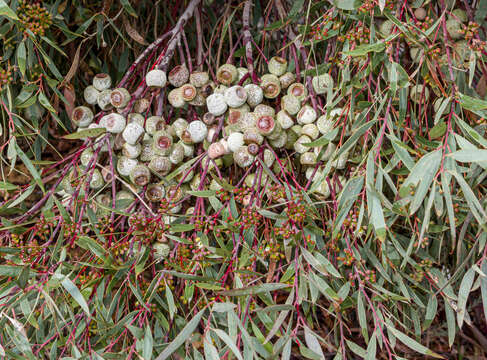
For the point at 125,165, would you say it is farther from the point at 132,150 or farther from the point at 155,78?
the point at 155,78

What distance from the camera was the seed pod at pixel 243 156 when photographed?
762mm

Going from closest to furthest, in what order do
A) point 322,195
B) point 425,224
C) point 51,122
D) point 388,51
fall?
1. point 425,224
2. point 388,51
3. point 322,195
4. point 51,122

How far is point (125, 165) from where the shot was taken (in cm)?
82

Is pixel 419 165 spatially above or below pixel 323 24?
below

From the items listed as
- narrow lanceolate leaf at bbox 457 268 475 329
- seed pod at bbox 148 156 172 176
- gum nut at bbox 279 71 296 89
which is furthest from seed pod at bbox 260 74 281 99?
narrow lanceolate leaf at bbox 457 268 475 329

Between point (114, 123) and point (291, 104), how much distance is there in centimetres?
32

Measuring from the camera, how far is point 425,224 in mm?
565

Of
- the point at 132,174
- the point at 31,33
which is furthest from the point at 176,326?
the point at 31,33

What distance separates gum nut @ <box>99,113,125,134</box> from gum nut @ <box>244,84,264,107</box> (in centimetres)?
23

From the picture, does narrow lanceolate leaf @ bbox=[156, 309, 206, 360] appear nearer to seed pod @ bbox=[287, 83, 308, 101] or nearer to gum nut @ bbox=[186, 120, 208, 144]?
gum nut @ bbox=[186, 120, 208, 144]

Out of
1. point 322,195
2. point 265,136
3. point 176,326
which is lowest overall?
point 176,326

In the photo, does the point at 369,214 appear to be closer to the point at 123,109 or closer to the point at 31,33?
the point at 123,109

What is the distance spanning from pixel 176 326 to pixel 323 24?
589 millimetres

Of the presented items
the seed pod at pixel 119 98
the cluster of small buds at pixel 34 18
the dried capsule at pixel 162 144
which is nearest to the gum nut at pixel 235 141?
the dried capsule at pixel 162 144
